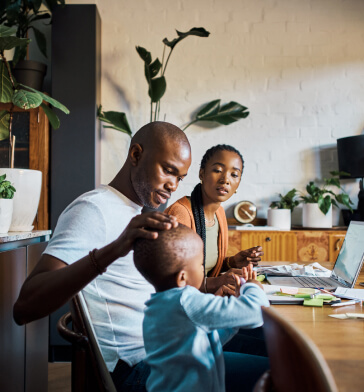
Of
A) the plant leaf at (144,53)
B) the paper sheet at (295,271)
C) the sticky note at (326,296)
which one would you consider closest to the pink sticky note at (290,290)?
the sticky note at (326,296)

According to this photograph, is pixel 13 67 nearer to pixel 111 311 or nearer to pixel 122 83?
pixel 122 83

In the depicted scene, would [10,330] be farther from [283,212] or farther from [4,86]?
[283,212]

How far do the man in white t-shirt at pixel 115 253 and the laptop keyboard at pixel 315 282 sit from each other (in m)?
0.71

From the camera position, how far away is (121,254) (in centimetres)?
94

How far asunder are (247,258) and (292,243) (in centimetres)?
128

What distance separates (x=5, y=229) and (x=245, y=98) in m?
2.55

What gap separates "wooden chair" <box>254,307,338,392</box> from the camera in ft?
1.73

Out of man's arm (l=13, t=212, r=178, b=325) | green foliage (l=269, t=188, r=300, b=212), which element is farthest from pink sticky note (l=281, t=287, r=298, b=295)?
green foliage (l=269, t=188, r=300, b=212)

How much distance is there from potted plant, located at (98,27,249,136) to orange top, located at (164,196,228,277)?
1.40m

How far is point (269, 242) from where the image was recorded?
3.26m

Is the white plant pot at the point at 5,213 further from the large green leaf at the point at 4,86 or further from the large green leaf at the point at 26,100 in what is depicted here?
the large green leaf at the point at 4,86

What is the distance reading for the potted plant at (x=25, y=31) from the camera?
331cm

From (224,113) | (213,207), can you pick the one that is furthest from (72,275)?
(224,113)

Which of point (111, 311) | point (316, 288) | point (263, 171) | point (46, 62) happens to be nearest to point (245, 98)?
point (263, 171)
